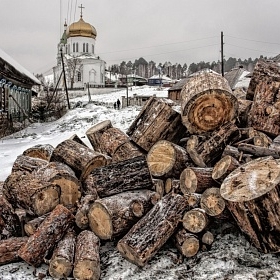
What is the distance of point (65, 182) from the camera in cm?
592

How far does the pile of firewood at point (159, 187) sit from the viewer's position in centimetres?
454

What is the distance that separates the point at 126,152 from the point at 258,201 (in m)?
3.11

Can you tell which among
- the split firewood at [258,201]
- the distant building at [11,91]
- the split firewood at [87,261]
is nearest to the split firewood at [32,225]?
the split firewood at [87,261]

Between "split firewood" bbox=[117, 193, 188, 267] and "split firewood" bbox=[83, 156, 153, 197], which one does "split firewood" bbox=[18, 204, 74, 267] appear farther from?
"split firewood" bbox=[117, 193, 188, 267]

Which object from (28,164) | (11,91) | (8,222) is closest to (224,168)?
(8,222)

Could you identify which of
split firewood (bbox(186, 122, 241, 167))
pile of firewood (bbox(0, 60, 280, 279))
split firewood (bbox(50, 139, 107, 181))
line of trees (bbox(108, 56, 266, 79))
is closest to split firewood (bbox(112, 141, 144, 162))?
pile of firewood (bbox(0, 60, 280, 279))

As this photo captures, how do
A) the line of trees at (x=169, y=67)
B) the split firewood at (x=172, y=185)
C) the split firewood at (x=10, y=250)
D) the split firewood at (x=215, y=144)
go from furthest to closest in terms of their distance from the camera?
the line of trees at (x=169, y=67) → the split firewood at (x=215, y=144) → the split firewood at (x=172, y=185) → the split firewood at (x=10, y=250)

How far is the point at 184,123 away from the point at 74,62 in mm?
49270

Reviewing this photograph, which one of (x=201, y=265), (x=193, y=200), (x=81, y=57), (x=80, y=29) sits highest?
(x=80, y=29)

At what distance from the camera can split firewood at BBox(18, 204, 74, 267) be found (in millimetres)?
4777

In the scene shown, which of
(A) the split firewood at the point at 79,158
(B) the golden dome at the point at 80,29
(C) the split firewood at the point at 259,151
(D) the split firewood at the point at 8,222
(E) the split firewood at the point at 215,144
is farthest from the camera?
(B) the golden dome at the point at 80,29

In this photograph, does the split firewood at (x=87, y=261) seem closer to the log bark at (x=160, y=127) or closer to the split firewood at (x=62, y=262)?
the split firewood at (x=62, y=262)

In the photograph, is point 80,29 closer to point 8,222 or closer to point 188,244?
point 8,222

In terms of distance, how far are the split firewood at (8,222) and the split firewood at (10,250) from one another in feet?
1.45
